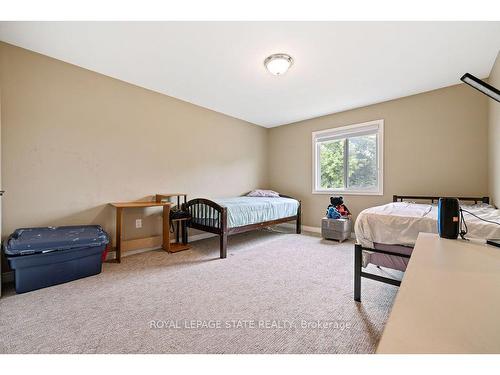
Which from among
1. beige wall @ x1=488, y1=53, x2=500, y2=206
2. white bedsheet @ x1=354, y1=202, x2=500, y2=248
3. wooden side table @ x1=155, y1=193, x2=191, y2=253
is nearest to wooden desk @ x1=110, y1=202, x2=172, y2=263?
wooden side table @ x1=155, y1=193, x2=191, y2=253

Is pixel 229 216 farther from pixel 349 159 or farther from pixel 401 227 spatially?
pixel 349 159

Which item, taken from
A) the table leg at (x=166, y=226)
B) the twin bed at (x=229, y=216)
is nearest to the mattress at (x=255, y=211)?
the twin bed at (x=229, y=216)

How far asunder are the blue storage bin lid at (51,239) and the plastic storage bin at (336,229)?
3.06 m

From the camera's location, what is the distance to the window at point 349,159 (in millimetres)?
3611

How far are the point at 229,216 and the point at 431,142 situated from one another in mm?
3053

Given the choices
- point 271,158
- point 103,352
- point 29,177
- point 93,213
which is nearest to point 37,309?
point 103,352

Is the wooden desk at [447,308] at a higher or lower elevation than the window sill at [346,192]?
lower

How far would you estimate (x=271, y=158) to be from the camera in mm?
5039

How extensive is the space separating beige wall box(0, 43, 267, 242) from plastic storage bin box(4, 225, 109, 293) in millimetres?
359

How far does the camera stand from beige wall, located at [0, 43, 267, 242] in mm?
2150

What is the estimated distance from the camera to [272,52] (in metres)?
2.16

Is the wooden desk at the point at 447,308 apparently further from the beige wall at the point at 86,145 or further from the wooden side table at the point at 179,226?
the beige wall at the point at 86,145

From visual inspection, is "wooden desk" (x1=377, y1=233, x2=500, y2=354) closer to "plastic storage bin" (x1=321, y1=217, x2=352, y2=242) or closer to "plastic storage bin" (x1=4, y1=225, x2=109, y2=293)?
"plastic storage bin" (x1=4, y1=225, x2=109, y2=293)

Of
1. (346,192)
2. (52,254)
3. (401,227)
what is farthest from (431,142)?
(52,254)
